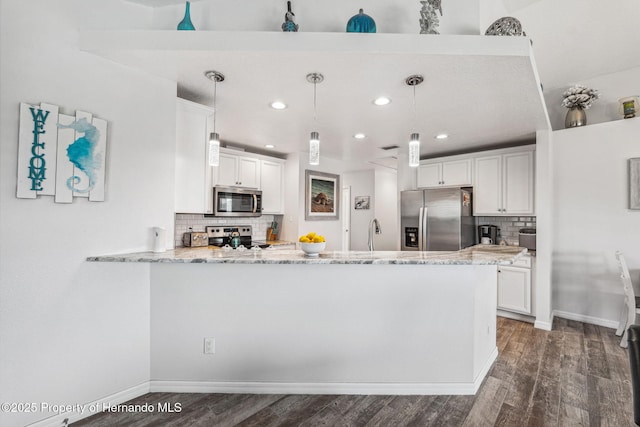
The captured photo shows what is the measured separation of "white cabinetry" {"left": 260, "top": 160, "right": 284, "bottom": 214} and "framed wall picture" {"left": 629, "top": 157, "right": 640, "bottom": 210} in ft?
14.4

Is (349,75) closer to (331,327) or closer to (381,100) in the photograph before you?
(381,100)

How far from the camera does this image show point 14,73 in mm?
1735

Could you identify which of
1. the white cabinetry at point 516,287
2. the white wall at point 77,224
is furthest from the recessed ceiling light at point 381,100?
the white cabinetry at point 516,287

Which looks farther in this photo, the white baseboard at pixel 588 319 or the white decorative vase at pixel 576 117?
the white decorative vase at pixel 576 117

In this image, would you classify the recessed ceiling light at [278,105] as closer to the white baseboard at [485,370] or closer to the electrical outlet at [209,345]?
the electrical outlet at [209,345]

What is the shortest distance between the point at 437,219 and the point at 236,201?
287 cm

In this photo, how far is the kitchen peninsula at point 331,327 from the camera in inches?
86.4

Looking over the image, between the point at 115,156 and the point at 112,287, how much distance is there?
2.98ft

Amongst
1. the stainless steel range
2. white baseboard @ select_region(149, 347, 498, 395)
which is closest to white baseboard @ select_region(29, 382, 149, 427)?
white baseboard @ select_region(149, 347, 498, 395)

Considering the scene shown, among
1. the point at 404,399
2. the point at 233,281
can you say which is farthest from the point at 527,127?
the point at 233,281

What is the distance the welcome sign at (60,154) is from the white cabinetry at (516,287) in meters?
4.43

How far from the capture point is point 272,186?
189 inches

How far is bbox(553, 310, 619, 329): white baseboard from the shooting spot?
3.56m

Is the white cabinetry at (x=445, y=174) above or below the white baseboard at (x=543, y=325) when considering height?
above
